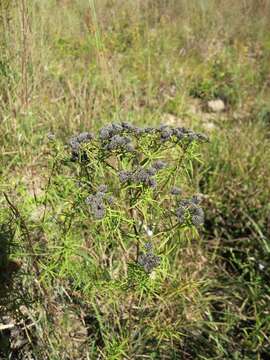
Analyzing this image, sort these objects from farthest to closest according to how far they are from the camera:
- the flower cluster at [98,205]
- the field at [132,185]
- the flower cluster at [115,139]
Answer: the field at [132,185], the flower cluster at [115,139], the flower cluster at [98,205]

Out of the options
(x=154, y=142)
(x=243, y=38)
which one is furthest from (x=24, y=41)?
(x=243, y=38)

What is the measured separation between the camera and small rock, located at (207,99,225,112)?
4.20 m

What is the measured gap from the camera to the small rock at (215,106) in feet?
13.8

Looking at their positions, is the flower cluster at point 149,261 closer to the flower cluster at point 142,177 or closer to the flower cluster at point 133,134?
the flower cluster at point 142,177

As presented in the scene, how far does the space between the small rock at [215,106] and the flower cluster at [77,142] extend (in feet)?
9.95

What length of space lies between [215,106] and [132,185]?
10.4ft

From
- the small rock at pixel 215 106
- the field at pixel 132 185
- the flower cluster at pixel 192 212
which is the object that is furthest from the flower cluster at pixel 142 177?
the small rock at pixel 215 106

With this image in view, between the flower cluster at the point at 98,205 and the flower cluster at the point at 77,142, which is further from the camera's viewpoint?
the flower cluster at the point at 77,142

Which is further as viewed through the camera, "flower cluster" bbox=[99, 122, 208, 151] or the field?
the field

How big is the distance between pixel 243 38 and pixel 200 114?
1353mm

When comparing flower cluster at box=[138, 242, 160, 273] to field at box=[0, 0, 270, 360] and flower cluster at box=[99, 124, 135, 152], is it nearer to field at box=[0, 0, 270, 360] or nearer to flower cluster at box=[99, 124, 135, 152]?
field at box=[0, 0, 270, 360]

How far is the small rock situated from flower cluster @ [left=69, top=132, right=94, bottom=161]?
303cm

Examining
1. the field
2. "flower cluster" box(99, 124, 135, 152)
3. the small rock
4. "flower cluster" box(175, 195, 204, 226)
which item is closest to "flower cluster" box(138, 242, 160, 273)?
the field

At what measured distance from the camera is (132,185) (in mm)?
1267
